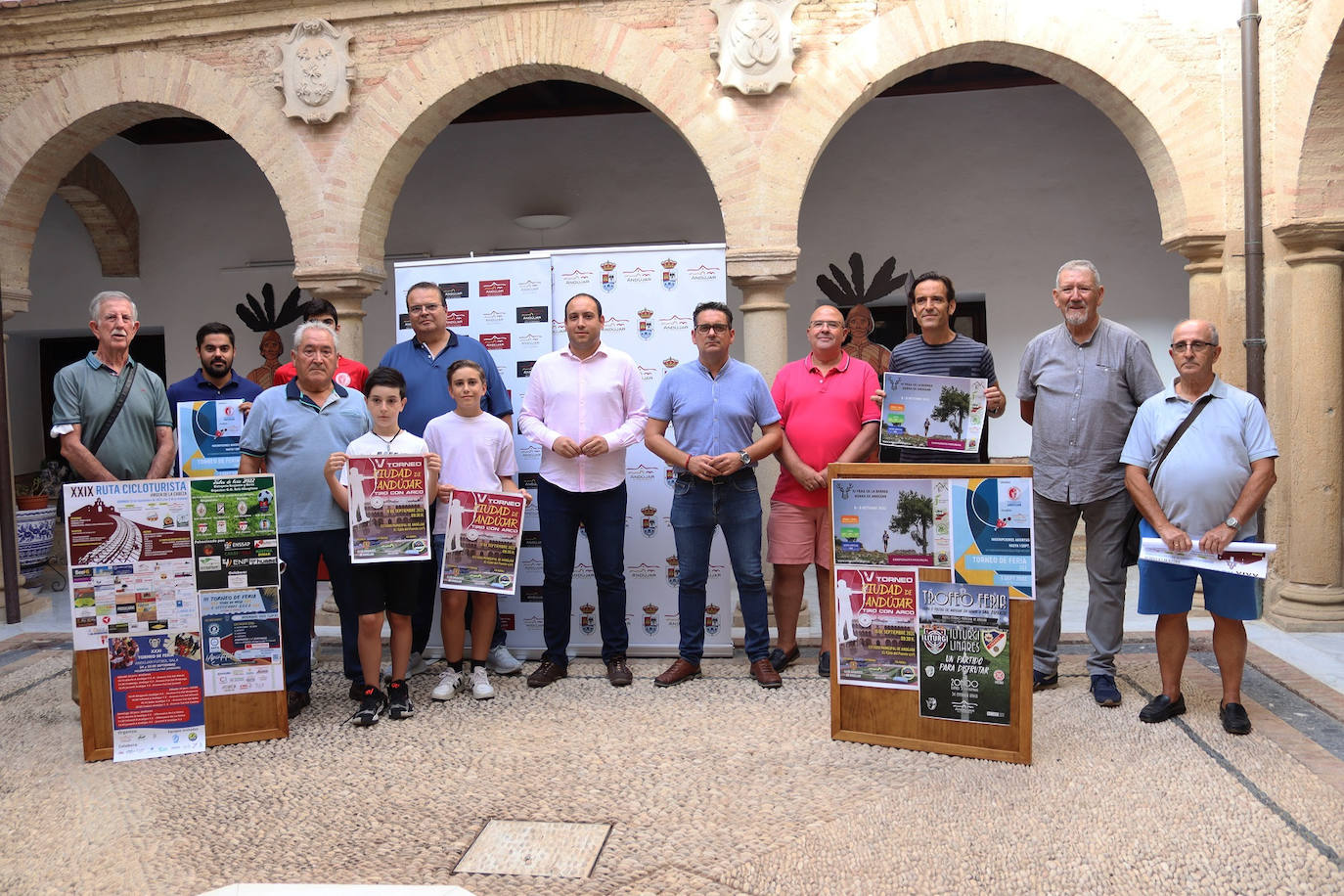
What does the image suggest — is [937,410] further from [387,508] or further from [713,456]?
[387,508]

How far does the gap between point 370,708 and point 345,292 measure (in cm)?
321

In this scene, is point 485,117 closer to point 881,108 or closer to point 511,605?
point 881,108

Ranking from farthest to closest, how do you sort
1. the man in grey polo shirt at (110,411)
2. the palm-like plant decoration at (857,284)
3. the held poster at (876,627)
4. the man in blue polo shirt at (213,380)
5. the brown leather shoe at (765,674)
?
the palm-like plant decoration at (857,284) → the man in blue polo shirt at (213,380) → the brown leather shoe at (765,674) → the man in grey polo shirt at (110,411) → the held poster at (876,627)

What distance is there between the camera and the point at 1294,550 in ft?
18.6

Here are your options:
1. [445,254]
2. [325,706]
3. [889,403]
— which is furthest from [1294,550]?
[445,254]

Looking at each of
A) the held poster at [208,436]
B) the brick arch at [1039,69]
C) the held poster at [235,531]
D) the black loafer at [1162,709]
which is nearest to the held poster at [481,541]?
the held poster at [235,531]

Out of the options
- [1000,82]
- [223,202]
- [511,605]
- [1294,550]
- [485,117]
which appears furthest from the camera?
[223,202]

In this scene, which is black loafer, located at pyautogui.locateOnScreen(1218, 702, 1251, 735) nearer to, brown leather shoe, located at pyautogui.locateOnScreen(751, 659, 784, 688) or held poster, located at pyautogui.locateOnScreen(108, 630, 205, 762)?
brown leather shoe, located at pyautogui.locateOnScreen(751, 659, 784, 688)

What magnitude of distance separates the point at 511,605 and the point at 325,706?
3.79 ft

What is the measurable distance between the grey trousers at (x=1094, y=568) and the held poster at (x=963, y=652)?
0.91 metres

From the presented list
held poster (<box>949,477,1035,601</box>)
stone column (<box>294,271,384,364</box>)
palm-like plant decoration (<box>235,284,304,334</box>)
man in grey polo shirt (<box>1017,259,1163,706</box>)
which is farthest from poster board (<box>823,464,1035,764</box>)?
palm-like plant decoration (<box>235,284,304,334</box>)

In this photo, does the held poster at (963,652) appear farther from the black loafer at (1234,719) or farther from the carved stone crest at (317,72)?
the carved stone crest at (317,72)

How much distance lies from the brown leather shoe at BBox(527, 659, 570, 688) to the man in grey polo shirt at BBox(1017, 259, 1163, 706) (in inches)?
87.7

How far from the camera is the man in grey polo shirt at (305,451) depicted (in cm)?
413
